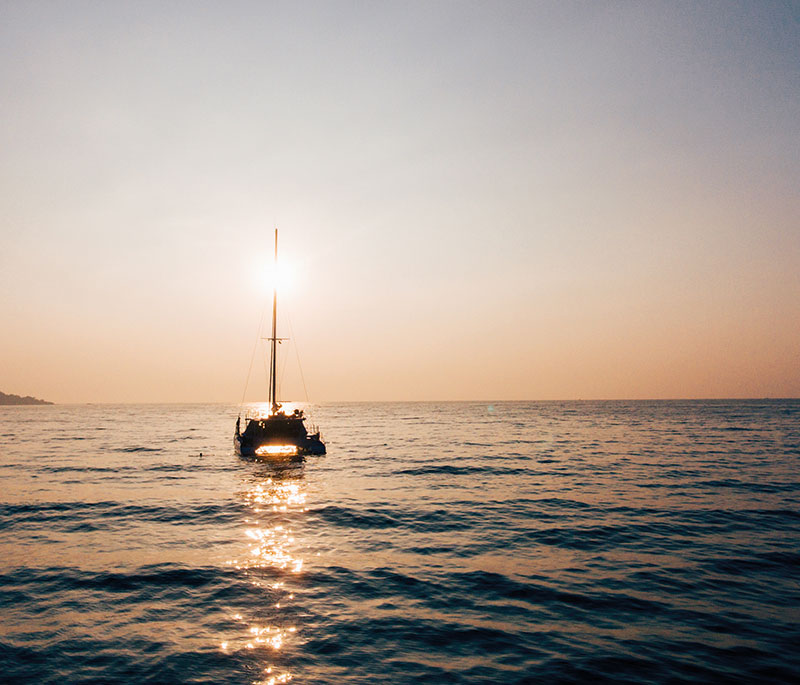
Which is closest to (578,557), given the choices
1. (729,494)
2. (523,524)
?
(523,524)

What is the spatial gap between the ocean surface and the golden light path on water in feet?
0.21

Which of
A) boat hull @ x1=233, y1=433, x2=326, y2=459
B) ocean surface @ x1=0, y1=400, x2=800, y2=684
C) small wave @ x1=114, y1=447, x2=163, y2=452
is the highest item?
ocean surface @ x1=0, y1=400, x2=800, y2=684

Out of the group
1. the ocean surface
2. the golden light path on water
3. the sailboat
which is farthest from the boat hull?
the ocean surface

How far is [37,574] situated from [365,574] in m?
9.57

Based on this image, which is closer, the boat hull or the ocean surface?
the ocean surface

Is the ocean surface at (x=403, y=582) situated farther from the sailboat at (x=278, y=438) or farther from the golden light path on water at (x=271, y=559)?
the sailboat at (x=278, y=438)

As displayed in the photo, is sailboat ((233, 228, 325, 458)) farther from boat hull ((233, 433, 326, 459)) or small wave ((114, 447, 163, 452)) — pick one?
small wave ((114, 447, 163, 452))

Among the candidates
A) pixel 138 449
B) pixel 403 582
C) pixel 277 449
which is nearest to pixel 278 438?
pixel 277 449

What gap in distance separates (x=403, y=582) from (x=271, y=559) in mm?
4545

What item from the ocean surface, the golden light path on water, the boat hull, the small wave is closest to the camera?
the ocean surface

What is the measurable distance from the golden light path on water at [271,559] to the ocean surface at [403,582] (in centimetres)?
6

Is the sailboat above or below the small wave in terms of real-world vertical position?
above

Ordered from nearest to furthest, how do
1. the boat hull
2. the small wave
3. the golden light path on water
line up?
the golden light path on water < the boat hull < the small wave

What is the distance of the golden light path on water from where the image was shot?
9250 mm
